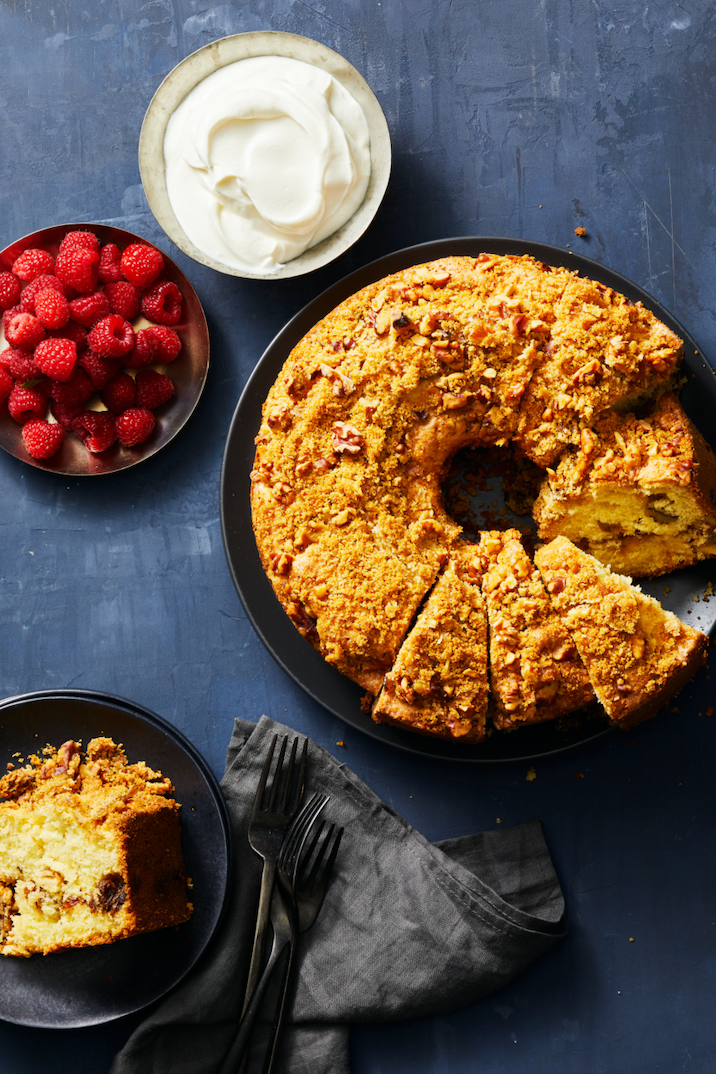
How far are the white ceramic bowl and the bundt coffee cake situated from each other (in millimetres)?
370

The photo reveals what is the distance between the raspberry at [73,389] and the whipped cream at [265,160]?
2.19 feet

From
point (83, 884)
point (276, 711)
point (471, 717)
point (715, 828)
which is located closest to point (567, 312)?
point (471, 717)

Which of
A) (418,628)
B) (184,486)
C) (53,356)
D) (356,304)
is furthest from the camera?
(184,486)

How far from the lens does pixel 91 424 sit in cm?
312

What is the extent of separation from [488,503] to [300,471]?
2.62ft

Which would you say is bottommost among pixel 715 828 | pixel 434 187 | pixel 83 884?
pixel 715 828

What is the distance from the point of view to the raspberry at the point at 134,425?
10.2ft

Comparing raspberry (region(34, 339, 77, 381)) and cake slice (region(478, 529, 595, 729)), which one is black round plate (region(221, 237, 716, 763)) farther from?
raspberry (region(34, 339, 77, 381))

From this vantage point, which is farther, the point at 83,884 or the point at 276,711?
the point at 276,711

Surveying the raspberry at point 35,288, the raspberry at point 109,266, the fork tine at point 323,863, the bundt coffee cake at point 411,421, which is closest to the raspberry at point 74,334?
the raspberry at point 35,288

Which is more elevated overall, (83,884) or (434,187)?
(434,187)

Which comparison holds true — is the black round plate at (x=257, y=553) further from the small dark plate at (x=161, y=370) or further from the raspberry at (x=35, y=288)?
the raspberry at (x=35, y=288)

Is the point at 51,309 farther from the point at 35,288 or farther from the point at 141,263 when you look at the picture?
the point at 141,263

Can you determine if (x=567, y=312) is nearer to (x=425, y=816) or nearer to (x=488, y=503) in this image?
(x=488, y=503)
